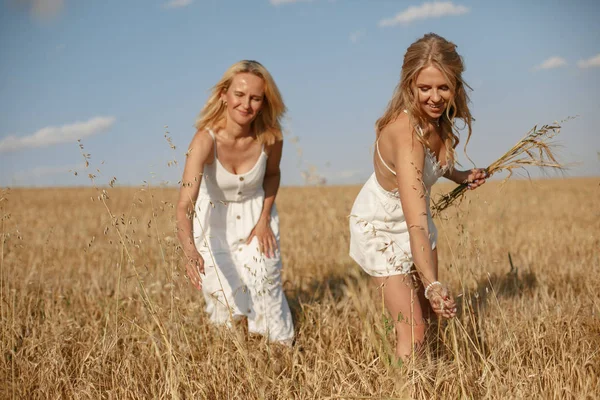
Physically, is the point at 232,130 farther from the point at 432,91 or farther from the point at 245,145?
the point at 432,91

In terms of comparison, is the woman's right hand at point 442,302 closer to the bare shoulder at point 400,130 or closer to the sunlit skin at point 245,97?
the bare shoulder at point 400,130

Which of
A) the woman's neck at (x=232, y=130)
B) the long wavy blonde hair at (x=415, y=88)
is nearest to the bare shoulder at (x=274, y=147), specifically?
the woman's neck at (x=232, y=130)

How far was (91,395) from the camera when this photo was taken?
2742 mm

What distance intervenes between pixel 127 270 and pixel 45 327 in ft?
8.86

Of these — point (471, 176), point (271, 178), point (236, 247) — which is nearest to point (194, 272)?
point (236, 247)

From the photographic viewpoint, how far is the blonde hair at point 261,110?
3.75 m

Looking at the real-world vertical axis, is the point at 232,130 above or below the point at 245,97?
below

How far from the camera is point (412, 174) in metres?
2.68

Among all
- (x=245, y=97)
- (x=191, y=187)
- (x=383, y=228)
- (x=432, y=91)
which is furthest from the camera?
(x=245, y=97)

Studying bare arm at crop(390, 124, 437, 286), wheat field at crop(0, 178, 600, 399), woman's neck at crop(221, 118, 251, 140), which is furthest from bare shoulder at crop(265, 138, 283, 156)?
bare arm at crop(390, 124, 437, 286)

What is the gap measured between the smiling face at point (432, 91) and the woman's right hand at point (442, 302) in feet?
3.05

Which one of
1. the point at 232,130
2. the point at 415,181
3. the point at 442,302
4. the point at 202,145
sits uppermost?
the point at 232,130

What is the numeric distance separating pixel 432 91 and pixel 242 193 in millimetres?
1675

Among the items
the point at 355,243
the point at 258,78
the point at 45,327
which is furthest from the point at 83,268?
the point at 355,243
